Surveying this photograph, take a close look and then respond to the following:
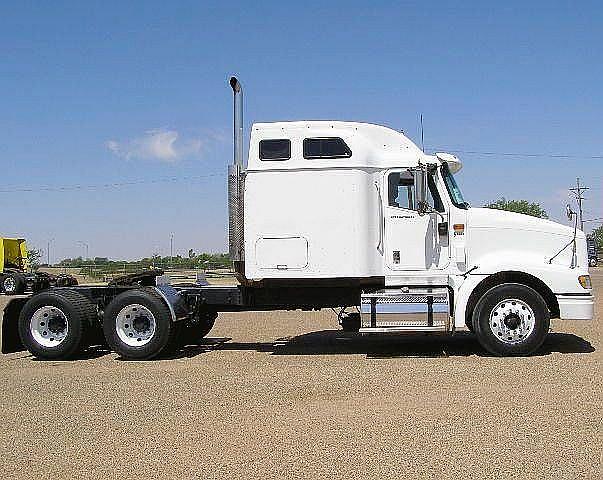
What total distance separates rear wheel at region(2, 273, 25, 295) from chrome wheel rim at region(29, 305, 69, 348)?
94.2 ft

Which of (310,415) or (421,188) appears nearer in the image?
(310,415)

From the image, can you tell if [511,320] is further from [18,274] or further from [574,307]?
[18,274]

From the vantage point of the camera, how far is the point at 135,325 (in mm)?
12617

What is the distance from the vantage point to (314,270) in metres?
12.3

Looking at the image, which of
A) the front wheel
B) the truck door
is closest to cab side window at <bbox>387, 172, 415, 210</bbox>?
the truck door

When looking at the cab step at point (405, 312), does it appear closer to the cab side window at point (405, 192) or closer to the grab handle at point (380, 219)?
the grab handle at point (380, 219)

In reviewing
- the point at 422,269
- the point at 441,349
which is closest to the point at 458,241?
the point at 422,269

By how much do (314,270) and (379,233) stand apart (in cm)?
116

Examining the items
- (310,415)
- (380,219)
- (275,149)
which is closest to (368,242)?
(380,219)

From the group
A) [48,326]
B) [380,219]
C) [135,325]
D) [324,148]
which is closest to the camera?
[324,148]

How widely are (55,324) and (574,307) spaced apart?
8.17 m

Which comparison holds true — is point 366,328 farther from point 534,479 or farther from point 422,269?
point 534,479

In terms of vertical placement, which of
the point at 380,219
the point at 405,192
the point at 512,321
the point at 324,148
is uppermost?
the point at 324,148

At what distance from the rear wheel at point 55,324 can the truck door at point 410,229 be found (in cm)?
499
